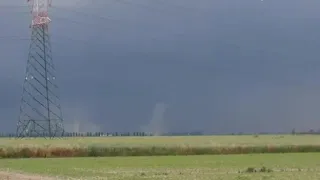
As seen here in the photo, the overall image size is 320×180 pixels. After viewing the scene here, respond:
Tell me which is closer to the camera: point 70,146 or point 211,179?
point 211,179

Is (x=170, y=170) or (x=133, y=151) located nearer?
(x=170, y=170)

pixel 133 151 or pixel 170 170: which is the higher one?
pixel 170 170

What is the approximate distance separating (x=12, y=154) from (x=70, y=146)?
30.4 feet

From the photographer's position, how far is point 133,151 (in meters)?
102

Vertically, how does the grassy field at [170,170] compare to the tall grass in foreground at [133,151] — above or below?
above

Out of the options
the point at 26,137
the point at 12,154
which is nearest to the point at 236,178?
the point at 12,154

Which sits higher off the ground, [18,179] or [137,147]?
[18,179]

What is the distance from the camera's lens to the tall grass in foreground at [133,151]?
96.8 meters

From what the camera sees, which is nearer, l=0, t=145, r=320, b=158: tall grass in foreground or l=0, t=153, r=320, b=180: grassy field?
l=0, t=153, r=320, b=180: grassy field

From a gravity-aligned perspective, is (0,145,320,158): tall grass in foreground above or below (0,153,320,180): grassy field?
below

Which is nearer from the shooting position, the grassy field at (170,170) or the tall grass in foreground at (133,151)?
the grassy field at (170,170)

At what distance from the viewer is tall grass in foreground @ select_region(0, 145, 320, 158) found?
318ft

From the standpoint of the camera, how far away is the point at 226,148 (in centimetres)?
10619

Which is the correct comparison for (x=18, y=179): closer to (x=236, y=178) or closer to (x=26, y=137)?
(x=236, y=178)
